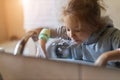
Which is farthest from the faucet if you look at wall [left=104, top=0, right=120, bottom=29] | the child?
wall [left=104, top=0, right=120, bottom=29]

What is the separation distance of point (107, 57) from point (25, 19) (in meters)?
0.27

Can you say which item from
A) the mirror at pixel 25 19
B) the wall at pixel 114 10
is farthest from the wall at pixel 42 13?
the wall at pixel 114 10

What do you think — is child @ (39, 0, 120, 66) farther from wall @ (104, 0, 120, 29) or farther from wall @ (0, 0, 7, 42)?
wall @ (0, 0, 7, 42)

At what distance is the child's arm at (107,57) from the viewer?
21.3 inches

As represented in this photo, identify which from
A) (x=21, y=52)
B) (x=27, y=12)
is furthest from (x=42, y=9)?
(x=21, y=52)

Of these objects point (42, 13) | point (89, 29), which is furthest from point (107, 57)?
point (42, 13)

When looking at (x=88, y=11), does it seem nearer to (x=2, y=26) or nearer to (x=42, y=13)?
(x=42, y=13)

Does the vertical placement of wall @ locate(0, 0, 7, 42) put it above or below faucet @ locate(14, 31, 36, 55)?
above

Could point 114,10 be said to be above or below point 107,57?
above

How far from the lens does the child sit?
1.80 ft

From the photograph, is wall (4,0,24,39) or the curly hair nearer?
the curly hair

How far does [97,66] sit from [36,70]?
0.20 metres

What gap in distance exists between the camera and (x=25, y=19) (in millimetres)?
657

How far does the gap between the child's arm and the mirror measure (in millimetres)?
58
